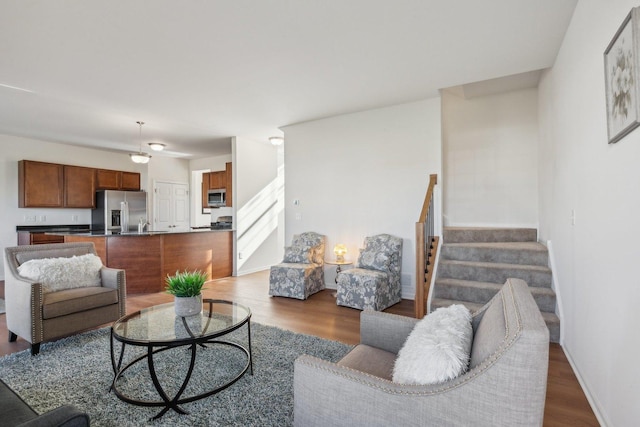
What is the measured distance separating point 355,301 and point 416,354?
8.80ft

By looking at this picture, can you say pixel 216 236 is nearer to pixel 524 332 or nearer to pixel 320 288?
pixel 320 288

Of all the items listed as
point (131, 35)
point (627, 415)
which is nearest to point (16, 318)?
point (131, 35)

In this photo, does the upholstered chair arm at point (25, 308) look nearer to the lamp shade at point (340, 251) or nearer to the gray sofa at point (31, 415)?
the gray sofa at point (31, 415)

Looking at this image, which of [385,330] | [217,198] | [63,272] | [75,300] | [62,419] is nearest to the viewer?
[62,419]

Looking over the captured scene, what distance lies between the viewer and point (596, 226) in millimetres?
1947

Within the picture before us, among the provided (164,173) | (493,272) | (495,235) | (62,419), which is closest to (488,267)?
(493,272)

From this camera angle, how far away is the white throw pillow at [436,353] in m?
1.09

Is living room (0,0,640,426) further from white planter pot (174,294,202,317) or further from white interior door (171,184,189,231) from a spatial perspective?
white planter pot (174,294,202,317)

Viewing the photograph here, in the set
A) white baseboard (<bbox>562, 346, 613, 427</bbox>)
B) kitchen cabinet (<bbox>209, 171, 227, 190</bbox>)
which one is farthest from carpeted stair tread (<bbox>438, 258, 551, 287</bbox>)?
kitchen cabinet (<bbox>209, 171, 227, 190</bbox>)

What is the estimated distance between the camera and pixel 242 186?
6145 millimetres

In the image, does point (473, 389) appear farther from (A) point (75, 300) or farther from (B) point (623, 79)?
(A) point (75, 300)

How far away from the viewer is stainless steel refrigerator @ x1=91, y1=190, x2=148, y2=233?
6707mm

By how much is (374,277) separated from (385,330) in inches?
77.7

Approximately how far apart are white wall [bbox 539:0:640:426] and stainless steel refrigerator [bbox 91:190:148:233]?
691 centimetres
